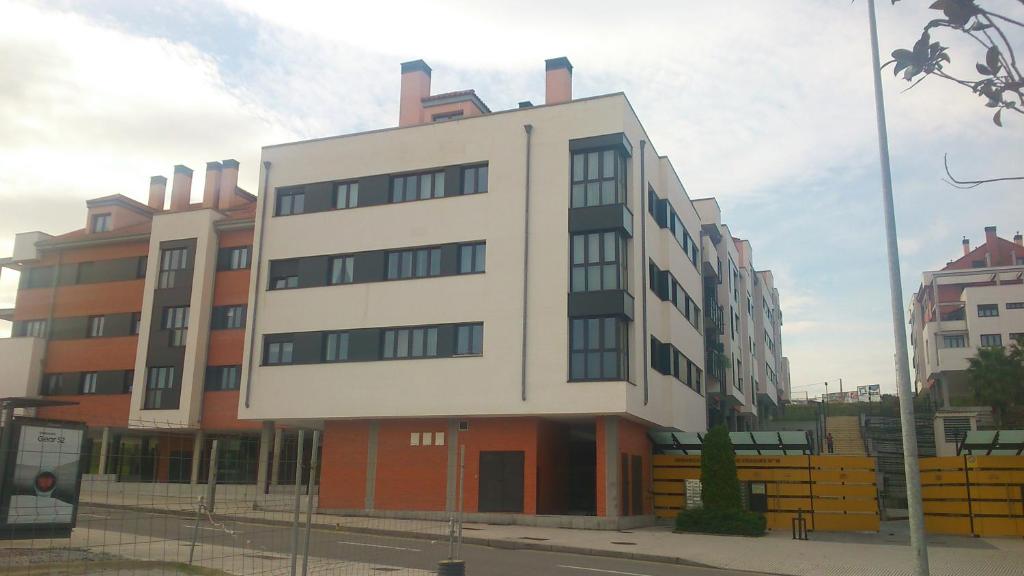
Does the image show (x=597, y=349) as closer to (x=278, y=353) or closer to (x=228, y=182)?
(x=278, y=353)

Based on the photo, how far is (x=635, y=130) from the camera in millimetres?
34094

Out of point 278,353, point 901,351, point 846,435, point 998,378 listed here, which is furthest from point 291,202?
point 846,435

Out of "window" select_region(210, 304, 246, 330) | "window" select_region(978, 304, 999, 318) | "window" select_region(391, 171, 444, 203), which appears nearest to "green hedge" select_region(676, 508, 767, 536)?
"window" select_region(391, 171, 444, 203)

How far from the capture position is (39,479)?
52.2 feet

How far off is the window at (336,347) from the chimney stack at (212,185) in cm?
2106

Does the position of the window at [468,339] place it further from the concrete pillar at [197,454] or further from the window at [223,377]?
the concrete pillar at [197,454]

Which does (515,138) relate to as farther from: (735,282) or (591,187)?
(735,282)

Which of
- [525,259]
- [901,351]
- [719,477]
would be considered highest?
[525,259]

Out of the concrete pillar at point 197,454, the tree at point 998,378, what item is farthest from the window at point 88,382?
the tree at point 998,378

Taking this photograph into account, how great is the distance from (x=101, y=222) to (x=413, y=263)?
94.6ft

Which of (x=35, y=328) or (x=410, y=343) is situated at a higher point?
(x=35, y=328)

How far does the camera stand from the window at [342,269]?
35.2 m

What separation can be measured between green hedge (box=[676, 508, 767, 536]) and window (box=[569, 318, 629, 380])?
5260mm

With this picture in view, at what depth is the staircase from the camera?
5425cm
